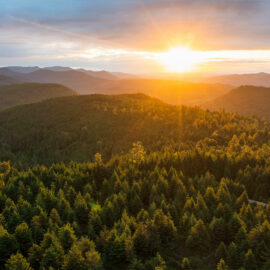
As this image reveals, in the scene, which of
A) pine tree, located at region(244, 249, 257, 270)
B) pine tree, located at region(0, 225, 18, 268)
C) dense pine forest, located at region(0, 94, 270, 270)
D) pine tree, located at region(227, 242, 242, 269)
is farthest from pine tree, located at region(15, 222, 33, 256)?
pine tree, located at region(244, 249, 257, 270)

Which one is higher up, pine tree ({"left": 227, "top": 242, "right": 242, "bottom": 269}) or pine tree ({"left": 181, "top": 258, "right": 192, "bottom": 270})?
pine tree ({"left": 227, "top": 242, "right": 242, "bottom": 269})

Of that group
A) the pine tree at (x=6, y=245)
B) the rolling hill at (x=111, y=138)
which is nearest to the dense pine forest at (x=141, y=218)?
the pine tree at (x=6, y=245)

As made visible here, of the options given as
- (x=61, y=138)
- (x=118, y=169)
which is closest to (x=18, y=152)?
(x=61, y=138)

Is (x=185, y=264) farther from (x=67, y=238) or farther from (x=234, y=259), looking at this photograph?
(x=67, y=238)

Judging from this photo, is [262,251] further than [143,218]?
No

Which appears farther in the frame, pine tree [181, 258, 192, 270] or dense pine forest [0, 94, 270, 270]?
dense pine forest [0, 94, 270, 270]

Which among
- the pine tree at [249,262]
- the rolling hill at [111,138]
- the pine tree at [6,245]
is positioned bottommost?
the rolling hill at [111,138]

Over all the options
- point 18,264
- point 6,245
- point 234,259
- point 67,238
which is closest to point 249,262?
point 234,259

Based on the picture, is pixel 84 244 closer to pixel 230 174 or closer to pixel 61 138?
pixel 230 174

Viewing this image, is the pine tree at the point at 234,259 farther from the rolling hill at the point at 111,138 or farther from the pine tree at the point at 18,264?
the rolling hill at the point at 111,138

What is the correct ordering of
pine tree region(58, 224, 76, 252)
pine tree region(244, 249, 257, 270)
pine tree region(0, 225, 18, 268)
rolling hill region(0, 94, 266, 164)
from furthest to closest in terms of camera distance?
rolling hill region(0, 94, 266, 164), pine tree region(58, 224, 76, 252), pine tree region(0, 225, 18, 268), pine tree region(244, 249, 257, 270)

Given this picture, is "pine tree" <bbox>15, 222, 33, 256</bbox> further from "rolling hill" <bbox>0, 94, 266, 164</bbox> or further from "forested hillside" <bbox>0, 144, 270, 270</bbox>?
"rolling hill" <bbox>0, 94, 266, 164</bbox>
